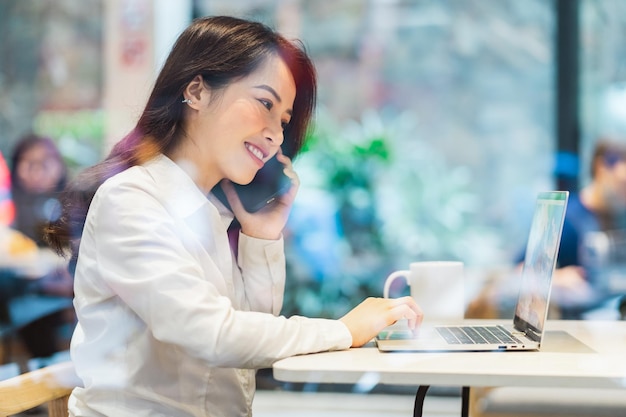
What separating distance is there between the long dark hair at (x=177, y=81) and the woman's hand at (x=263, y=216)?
0.17 m

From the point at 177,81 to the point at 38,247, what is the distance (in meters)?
1.70

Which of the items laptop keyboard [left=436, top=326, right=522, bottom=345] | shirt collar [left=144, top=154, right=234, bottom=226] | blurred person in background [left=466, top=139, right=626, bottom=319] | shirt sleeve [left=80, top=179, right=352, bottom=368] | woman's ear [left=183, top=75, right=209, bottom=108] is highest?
woman's ear [left=183, top=75, right=209, bottom=108]

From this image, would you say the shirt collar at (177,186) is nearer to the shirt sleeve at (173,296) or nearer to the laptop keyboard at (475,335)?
the shirt sleeve at (173,296)

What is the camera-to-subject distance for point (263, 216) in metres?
1.43

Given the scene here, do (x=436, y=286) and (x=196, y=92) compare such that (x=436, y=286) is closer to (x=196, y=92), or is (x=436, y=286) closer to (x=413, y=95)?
(x=196, y=92)

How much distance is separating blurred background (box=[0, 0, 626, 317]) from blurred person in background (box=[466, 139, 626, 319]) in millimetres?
338

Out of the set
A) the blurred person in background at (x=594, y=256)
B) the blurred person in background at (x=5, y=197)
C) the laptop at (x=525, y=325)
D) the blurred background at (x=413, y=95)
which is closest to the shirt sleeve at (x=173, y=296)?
the laptop at (x=525, y=325)

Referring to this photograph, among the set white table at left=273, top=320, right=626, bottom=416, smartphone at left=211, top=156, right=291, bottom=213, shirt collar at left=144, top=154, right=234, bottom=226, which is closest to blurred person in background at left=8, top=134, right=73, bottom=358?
smartphone at left=211, top=156, right=291, bottom=213

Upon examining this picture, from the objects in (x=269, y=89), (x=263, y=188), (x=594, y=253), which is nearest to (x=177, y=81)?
(x=269, y=89)

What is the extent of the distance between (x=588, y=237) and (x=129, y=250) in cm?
174

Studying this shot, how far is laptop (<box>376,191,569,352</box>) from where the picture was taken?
3.70 ft

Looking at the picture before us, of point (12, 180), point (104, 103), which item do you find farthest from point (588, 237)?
point (12, 180)

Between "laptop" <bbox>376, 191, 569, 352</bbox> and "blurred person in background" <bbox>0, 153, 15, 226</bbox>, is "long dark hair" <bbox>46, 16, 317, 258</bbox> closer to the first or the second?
"laptop" <bbox>376, 191, 569, 352</bbox>

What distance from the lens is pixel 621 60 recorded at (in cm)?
300
